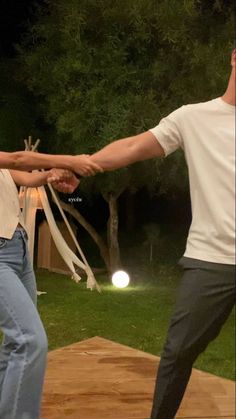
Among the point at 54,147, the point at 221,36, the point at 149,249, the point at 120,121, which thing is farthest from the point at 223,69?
the point at 149,249

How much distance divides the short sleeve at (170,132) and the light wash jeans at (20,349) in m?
0.55

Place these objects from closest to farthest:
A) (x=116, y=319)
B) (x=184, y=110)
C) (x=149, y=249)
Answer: (x=184, y=110)
(x=116, y=319)
(x=149, y=249)

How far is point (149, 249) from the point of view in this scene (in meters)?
6.17

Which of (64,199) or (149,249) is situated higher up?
(64,199)

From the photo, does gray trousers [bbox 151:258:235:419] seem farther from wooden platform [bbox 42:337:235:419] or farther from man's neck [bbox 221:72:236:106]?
wooden platform [bbox 42:337:235:419]

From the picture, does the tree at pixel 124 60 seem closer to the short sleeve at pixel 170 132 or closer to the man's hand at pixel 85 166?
the man's hand at pixel 85 166

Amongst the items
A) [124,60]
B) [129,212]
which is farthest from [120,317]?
[129,212]

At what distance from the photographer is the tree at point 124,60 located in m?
4.30

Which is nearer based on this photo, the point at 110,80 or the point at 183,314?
the point at 183,314

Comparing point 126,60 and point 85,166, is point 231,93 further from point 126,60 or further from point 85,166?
point 126,60

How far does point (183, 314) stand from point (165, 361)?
14 cm

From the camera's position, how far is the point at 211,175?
53.1 inches

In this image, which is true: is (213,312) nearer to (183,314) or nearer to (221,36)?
(183,314)

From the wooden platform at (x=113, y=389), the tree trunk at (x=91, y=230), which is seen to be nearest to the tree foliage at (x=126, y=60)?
the tree trunk at (x=91, y=230)
